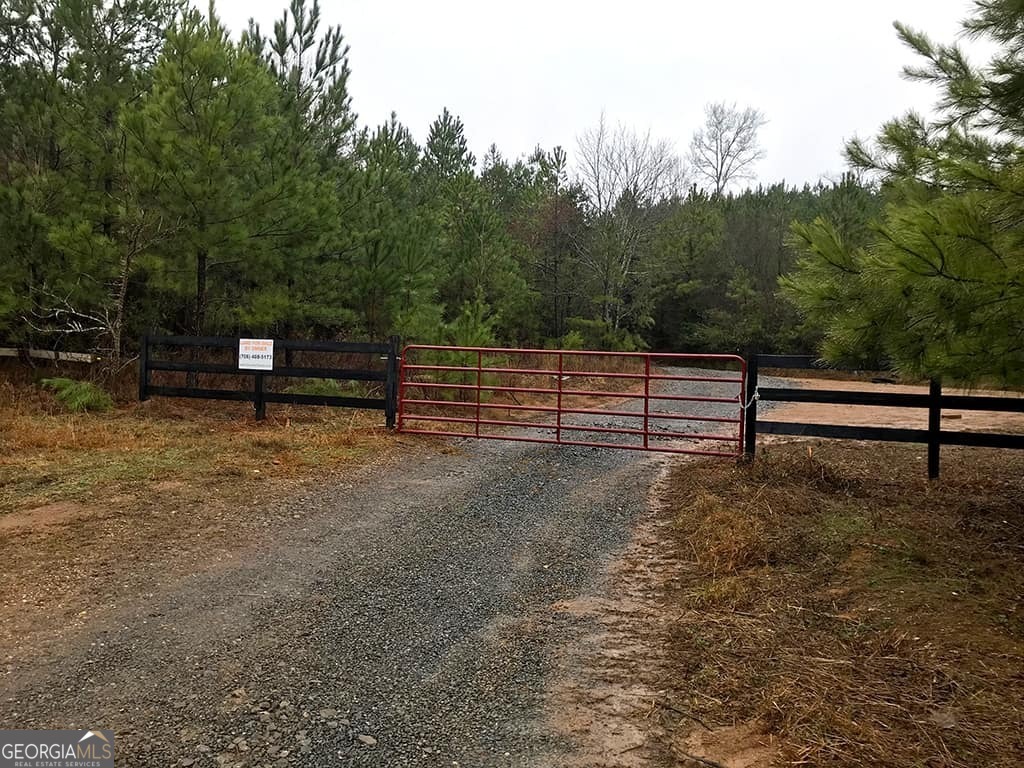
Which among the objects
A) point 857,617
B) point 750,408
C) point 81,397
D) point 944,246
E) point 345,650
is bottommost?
point 345,650

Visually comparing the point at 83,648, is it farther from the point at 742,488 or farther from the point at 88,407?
the point at 88,407

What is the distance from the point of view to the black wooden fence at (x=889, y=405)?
688 cm

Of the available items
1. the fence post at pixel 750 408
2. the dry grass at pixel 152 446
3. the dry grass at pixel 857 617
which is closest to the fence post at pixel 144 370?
the dry grass at pixel 152 446

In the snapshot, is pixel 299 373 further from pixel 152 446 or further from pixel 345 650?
pixel 345 650

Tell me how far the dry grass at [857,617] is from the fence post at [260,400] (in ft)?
21.5

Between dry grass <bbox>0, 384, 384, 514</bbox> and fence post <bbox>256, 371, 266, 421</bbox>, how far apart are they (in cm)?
15

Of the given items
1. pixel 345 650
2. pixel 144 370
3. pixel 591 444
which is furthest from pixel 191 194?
pixel 345 650

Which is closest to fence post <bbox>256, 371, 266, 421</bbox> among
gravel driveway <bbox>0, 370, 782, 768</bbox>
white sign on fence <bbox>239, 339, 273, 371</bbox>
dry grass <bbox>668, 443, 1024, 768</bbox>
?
white sign on fence <bbox>239, 339, 273, 371</bbox>

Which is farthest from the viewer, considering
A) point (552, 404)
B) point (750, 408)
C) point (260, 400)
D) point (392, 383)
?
point (552, 404)

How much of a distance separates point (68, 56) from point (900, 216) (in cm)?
1538

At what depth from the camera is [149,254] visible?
38.6ft

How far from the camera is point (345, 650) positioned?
12.0 feet

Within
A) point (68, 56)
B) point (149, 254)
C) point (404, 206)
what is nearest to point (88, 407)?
point (149, 254)

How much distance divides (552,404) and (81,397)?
937 centimetres
